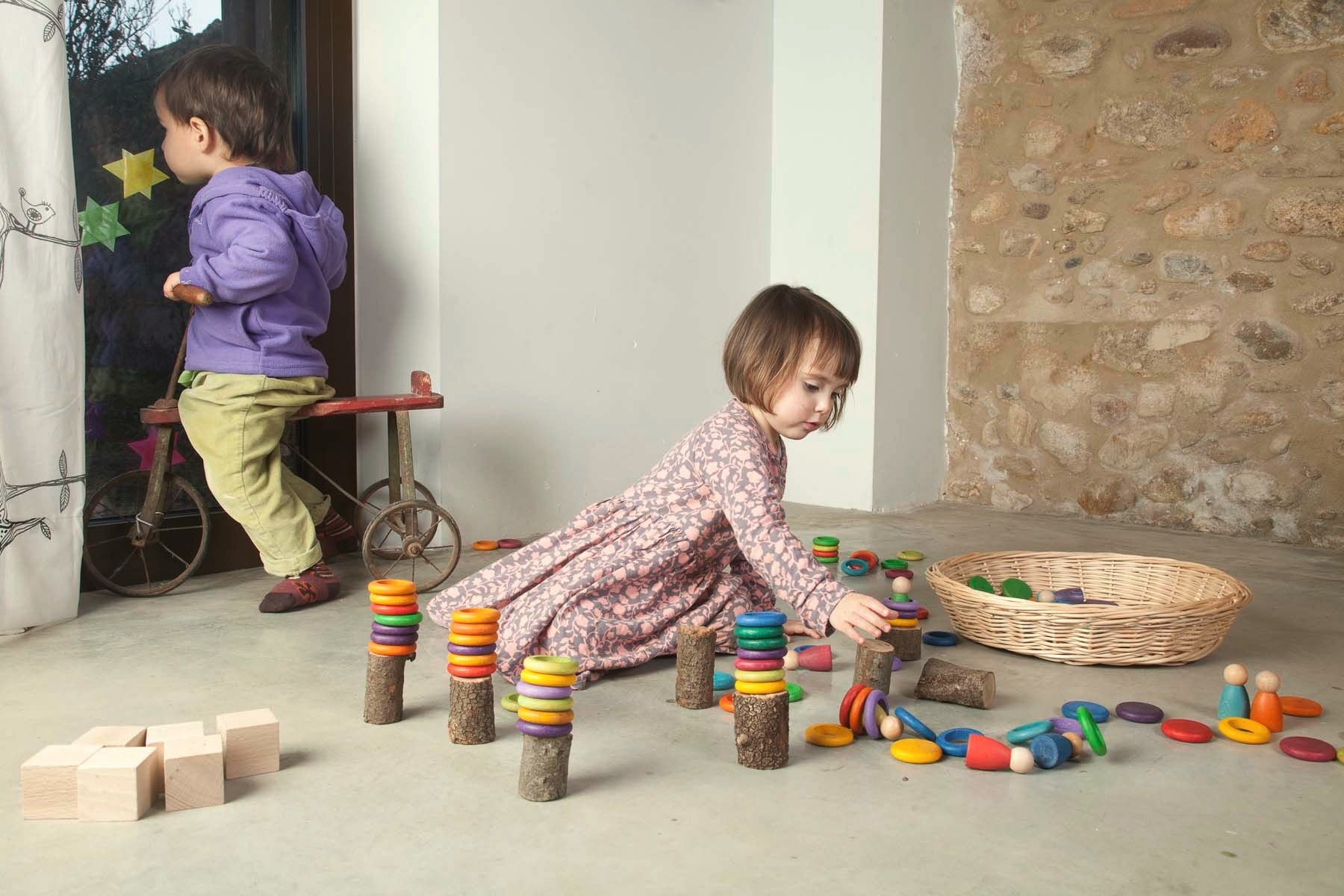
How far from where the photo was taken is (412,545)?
9.39 feet

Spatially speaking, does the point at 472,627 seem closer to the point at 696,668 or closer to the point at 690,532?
the point at 696,668

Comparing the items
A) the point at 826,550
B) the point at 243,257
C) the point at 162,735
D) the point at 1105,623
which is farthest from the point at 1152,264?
the point at 162,735

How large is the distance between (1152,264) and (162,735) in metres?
3.51

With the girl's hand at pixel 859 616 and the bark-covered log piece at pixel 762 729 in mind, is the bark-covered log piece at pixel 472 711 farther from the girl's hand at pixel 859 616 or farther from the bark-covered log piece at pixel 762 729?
the girl's hand at pixel 859 616

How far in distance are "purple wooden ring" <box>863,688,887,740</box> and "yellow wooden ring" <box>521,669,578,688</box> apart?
21.2 inches

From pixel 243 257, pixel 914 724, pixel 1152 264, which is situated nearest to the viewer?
pixel 914 724

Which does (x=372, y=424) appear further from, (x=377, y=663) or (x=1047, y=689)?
(x=1047, y=689)

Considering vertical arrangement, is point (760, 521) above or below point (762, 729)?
above

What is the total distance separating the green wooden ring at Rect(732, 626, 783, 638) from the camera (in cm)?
163

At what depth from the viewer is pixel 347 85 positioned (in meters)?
3.24

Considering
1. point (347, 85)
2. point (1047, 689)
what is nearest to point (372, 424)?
point (347, 85)

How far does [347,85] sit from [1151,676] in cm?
264

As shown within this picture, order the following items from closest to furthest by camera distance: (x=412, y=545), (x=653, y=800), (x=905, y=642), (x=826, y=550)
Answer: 1. (x=653, y=800)
2. (x=905, y=642)
3. (x=412, y=545)
4. (x=826, y=550)

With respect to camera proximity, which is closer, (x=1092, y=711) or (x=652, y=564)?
(x=1092, y=711)
